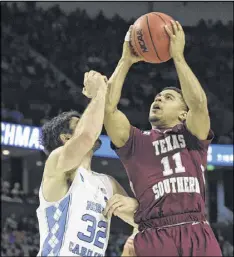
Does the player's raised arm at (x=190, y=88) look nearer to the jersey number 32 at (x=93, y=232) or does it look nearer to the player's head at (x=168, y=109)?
the player's head at (x=168, y=109)

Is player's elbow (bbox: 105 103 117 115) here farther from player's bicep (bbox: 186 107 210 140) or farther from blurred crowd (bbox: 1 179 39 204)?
blurred crowd (bbox: 1 179 39 204)

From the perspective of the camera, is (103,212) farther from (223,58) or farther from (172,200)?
(223,58)

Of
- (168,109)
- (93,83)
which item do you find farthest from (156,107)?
(93,83)

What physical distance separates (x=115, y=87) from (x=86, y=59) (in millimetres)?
14633

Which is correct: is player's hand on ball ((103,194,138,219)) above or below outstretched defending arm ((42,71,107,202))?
below

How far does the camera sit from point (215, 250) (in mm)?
3727

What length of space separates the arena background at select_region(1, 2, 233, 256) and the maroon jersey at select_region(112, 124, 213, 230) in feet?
38.7

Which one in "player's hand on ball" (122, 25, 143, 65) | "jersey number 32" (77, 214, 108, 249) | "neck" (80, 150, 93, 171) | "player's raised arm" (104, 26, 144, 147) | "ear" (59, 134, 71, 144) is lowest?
"jersey number 32" (77, 214, 108, 249)

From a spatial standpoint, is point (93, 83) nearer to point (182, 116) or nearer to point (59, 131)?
point (59, 131)

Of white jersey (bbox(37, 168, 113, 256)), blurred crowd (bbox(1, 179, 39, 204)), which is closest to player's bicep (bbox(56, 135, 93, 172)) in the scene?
white jersey (bbox(37, 168, 113, 256))

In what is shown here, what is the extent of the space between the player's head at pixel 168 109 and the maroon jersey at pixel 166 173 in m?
0.07

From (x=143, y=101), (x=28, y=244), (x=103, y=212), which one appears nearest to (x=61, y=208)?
Result: (x=103, y=212)

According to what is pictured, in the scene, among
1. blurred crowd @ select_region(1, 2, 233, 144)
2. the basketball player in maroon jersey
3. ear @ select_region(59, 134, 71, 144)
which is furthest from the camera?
blurred crowd @ select_region(1, 2, 233, 144)

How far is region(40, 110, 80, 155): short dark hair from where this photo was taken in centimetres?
421
